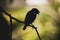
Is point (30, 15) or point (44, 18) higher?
point (30, 15)

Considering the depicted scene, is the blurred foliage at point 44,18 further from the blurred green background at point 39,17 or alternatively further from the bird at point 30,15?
the bird at point 30,15

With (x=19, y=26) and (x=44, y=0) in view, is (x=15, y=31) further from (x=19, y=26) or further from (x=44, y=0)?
(x=44, y=0)

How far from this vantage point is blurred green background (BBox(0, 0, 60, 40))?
365 centimetres

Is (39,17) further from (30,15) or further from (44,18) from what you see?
(30,15)

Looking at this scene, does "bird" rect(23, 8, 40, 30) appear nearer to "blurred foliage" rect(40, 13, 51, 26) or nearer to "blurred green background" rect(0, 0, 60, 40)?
"blurred green background" rect(0, 0, 60, 40)

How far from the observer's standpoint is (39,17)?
3.97 meters

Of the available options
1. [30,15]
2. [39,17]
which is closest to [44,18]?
[39,17]

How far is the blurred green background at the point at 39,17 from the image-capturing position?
365cm

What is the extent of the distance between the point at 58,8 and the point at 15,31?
3.05ft

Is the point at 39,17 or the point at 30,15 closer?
the point at 30,15

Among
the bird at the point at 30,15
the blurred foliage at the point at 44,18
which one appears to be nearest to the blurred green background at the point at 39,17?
the blurred foliage at the point at 44,18

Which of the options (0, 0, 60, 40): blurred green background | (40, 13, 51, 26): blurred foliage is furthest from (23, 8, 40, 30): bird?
(40, 13, 51, 26): blurred foliage

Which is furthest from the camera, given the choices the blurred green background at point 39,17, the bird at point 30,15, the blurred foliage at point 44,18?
the blurred foliage at point 44,18

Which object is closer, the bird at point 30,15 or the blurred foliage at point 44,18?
the bird at point 30,15
